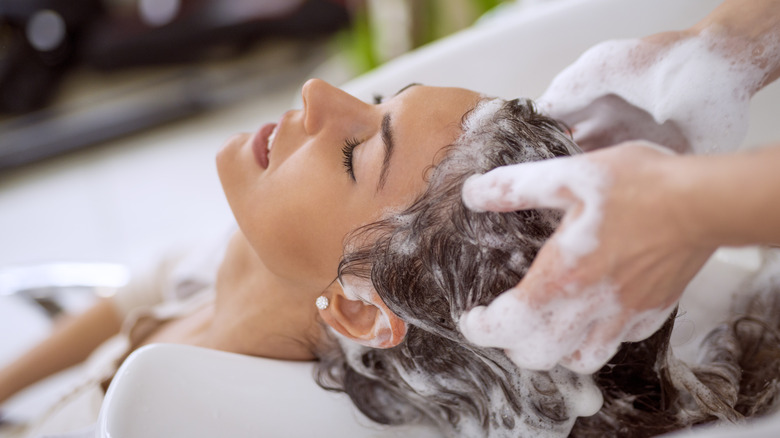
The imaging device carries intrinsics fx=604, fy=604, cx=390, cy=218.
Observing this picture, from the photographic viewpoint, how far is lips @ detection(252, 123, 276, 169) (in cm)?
101

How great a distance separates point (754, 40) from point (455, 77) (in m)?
0.62

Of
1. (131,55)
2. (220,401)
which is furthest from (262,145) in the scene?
(131,55)

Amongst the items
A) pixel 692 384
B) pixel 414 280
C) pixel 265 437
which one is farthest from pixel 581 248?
pixel 265 437

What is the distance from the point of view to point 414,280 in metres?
0.86

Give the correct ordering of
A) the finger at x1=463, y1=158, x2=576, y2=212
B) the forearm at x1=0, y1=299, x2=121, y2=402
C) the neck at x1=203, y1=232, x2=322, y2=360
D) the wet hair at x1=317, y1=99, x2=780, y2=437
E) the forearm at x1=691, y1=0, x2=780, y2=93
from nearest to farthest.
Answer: the finger at x1=463, y1=158, x2=576, y2=212 < the wet hair at x1=317, y1=99, x2=780, y2=437 < the forearm at x1=691, y1=0, x2=780, y2=93 < the neck at x1=203, y1=232, x2=322, y2=360 < the forearm at x1=0, y1=299, x2=121, y2=402

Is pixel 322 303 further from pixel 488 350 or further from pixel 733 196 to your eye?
pixel 733 196

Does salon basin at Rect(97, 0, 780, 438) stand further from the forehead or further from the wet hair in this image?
the forehead

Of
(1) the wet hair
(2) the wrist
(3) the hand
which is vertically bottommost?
(1) the wet hair

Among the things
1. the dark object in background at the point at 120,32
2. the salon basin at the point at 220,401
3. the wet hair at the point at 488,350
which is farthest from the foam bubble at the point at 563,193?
the dark object in background at the point at 120,32

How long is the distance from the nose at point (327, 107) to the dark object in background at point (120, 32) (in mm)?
2230

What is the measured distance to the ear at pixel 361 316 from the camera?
35.2 inches

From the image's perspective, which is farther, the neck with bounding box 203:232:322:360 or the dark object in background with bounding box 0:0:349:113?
the dark object in background with bounding box 0:0:349:113

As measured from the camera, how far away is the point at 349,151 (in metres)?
0.90

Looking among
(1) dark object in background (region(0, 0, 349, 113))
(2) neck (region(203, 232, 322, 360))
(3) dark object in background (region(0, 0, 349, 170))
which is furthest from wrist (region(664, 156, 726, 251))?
(1) dark object in background (region(0, 0, 349, 113))
